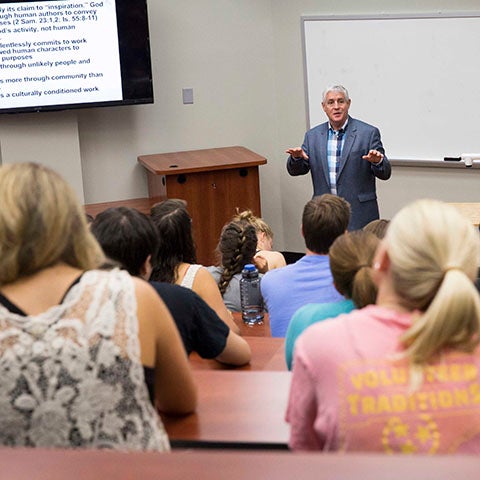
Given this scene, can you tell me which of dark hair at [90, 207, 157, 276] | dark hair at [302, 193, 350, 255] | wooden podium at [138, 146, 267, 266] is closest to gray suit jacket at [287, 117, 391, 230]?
wooden podium at [138, 146, 267, 266]

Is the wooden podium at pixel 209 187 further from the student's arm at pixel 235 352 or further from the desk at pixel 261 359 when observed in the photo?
the student's arm at pixel 235 352

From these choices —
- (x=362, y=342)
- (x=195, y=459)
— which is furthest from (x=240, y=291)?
(x=195, y=459)

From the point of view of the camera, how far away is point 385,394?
5.48ft

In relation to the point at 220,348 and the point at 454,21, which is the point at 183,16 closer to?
the point at 454,21

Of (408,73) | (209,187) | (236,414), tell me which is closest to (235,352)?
(236,414)

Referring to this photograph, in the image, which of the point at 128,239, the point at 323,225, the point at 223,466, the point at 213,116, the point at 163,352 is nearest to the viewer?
the point at 223,466

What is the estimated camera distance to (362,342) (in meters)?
1.70

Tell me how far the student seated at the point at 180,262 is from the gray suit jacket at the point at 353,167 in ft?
8.24

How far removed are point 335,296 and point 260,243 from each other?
1490mm

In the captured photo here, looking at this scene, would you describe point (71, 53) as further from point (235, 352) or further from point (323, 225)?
point (235, 352)

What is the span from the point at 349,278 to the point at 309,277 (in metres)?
1.00

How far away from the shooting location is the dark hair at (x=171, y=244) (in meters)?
3.27

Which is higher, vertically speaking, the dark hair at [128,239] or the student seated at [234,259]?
the dark hair at [128,239]

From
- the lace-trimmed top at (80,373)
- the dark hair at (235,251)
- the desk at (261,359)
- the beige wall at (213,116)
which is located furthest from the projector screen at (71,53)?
the lace-trimmed top at (80,373)
